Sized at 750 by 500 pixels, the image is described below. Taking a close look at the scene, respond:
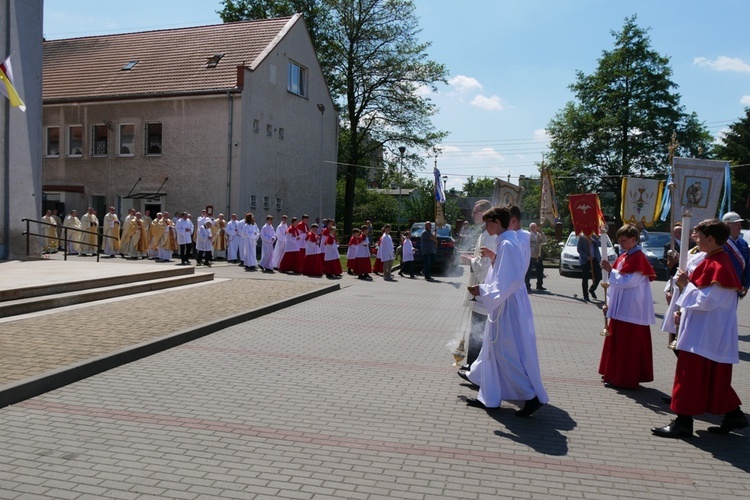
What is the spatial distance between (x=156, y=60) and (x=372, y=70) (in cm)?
1290

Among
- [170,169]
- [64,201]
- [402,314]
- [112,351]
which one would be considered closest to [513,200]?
[402,314]

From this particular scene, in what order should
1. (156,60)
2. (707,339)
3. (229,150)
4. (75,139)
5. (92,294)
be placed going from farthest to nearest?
(156,60), (75,139), (229,150), (92,294), (707,339)

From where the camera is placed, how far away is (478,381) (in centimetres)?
655

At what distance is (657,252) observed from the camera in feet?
84.6

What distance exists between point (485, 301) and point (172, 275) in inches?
437

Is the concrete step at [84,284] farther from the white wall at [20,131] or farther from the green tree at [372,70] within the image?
the green tree at [372,70]

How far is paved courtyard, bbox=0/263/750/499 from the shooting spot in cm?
434

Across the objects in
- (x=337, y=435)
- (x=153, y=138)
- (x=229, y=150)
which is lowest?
(x=337, y=435)

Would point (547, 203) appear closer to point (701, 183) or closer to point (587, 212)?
point (701, 183)

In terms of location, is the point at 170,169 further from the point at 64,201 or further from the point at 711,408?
the point at 711,408

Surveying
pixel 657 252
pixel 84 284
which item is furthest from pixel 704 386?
pixel 657 252

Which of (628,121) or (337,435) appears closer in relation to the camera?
(337,435)

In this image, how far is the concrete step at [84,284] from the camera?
10359 mm

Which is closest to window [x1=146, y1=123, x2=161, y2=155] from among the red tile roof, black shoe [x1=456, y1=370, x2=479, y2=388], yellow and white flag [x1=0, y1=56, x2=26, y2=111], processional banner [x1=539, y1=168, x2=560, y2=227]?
the red tile roof
